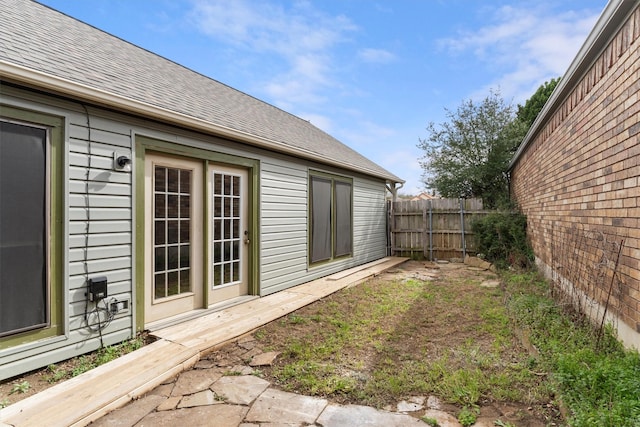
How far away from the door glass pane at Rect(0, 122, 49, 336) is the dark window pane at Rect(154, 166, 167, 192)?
3.65ft

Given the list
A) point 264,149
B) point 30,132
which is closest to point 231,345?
point 30,132

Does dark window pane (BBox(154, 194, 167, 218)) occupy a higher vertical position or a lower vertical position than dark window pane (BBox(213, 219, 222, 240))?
higher

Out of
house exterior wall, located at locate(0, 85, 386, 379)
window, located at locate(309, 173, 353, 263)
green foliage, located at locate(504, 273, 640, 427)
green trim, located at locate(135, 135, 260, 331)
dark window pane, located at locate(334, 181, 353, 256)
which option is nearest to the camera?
green foliage, located at locate(504, 273, 640, 427)

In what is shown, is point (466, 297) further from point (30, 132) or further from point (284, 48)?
point (284, 48)

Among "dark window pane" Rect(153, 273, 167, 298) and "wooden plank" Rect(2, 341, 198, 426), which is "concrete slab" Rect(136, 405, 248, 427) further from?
"dark window pane" Rect(153, 273, 167, 298)

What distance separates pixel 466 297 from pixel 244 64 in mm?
7681

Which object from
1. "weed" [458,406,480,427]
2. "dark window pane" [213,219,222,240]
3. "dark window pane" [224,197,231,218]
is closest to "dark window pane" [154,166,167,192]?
"dark window pane" [213,219,222,240]

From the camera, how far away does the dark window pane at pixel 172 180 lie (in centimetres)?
395

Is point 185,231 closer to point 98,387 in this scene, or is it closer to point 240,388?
point 98,387

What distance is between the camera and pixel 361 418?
2139 mm

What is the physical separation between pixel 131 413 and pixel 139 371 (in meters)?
0.51

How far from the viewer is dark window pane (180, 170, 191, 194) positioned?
409 centimetres

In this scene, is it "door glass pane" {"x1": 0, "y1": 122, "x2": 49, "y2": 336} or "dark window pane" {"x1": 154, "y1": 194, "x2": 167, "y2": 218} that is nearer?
"door glass pane" {"x1": 0, "y1": 122, "x2": 49, "y2": 336}

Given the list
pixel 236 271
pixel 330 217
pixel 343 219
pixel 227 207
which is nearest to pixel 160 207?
pixel 227 207
